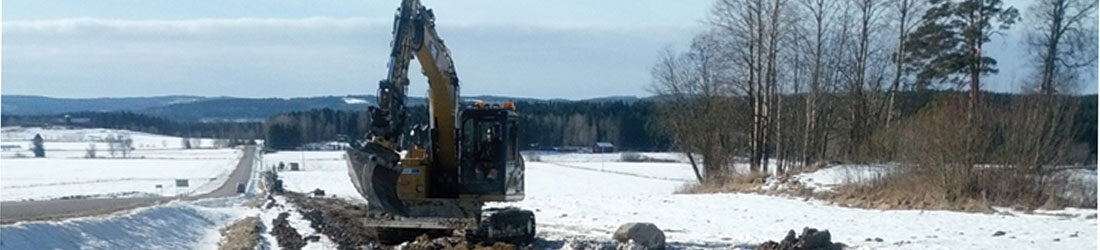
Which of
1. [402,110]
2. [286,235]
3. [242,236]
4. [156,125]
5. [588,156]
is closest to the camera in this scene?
[402,110]

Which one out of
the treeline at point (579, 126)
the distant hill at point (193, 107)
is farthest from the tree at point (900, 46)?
the distant hill at point (193, 107)

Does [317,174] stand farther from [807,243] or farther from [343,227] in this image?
[807,243]

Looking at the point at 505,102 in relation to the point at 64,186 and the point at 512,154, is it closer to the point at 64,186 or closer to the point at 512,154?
the point at 512,154

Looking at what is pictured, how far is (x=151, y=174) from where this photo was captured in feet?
292

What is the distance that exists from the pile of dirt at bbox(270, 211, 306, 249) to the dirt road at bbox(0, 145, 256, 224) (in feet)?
15.8

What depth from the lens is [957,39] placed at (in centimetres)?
3775

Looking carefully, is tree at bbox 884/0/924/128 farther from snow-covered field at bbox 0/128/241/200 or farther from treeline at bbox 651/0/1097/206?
snow-covered field at bbox 0/128/241/200

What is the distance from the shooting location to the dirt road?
31375 millimetres

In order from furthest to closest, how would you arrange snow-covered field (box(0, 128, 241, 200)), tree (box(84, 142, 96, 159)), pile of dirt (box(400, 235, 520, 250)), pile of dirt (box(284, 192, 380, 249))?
tree (box(84, 142, 96, 159)) < snow-covered field (box(0, 128, 241, 200)) < pile of dirt (box(284, 192, 380, 249)) < pile of dirt (box(400, 235, 520, 250))

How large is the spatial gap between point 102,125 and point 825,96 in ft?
461

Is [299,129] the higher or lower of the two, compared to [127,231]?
higher

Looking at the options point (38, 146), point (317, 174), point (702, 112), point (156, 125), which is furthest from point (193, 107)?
point (702, 112)

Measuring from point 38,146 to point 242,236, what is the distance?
117 m

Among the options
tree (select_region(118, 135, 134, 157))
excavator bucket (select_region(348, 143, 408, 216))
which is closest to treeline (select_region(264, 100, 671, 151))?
tree (select_region(118, 135, 134, 157))
